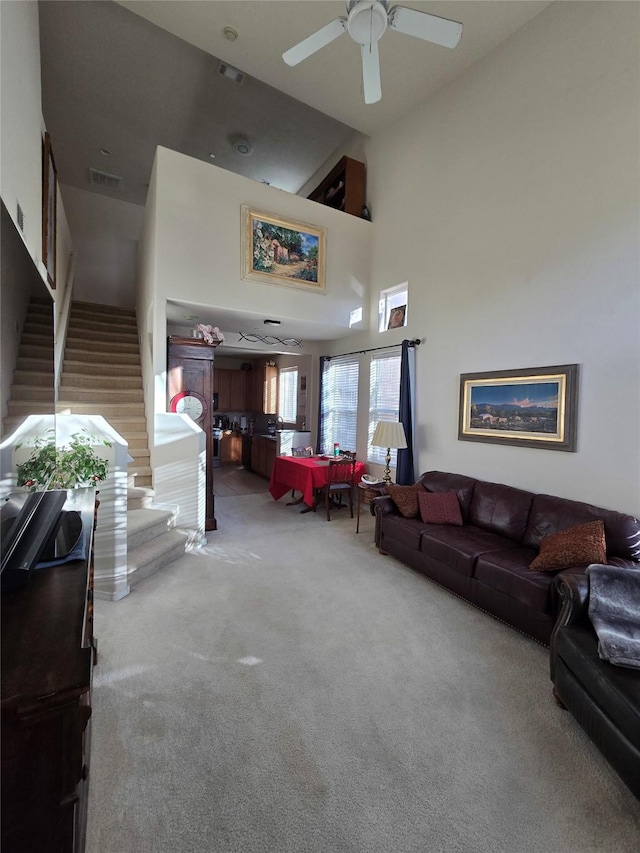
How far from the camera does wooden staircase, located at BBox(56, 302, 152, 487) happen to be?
14.2ft

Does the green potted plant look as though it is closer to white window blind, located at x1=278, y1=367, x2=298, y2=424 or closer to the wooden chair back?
the wooden chair back

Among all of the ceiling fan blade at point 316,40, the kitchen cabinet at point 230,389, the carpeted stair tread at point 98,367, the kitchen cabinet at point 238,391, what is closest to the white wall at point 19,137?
the ceiling fan blade at point 316,40

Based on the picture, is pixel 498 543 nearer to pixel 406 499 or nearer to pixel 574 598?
pixel 406 499

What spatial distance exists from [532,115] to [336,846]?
506 centimetres

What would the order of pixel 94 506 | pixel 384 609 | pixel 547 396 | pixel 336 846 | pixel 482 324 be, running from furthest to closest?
pixel 482 324
pixel 547 396
pixel 384 609
pixel 94 506
pixel 336 846

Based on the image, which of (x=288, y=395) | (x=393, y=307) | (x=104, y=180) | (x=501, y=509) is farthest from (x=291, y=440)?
(x=104, y=180)

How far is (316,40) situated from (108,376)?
434 centimetres

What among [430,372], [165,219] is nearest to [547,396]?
[430,372]

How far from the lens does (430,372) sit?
166 inches

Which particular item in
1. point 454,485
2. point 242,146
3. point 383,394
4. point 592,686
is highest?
point 242,146

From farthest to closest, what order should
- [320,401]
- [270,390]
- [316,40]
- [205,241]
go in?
1. [270,390]
2. [320,401]
3. [205,241]
4. [316,40]

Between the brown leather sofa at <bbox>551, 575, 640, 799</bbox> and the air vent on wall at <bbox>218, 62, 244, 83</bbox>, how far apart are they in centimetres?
607

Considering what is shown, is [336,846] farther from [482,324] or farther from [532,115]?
[532,115]

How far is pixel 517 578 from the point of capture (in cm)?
238
